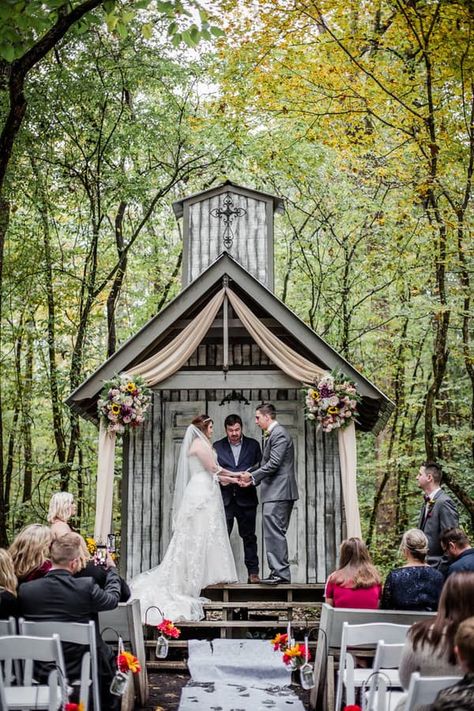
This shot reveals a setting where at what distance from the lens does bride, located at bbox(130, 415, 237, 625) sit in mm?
9336

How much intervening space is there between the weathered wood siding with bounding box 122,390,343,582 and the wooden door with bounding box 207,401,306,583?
0.01 metres

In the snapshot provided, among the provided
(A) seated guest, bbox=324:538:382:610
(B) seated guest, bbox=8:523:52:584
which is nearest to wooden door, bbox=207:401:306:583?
(A) seated guest, bbox=324:538:382:610

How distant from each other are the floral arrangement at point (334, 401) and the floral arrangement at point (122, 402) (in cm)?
207

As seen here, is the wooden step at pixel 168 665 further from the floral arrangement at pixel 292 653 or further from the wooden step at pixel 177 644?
the floral arrangement at pixel 292 653

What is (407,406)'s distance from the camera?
61.3 ft

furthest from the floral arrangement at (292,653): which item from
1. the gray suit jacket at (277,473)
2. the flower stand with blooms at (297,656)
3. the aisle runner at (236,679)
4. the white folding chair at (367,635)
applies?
the gray suit jacket at (277,473)

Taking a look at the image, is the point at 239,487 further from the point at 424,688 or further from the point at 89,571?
the point at 424,688

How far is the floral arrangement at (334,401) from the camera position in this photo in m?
9.73

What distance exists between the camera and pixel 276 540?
9.74 meters

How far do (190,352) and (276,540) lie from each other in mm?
2509

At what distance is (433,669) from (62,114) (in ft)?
47.3

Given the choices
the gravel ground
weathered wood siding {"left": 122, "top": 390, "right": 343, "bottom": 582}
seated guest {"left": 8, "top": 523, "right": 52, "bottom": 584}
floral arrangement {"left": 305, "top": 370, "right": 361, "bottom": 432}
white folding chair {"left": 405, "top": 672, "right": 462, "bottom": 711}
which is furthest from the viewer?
weathered wood siding {"left": 122, "top": 390, "right": 343, "bottom": 582}

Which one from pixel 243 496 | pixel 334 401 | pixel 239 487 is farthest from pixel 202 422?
pixel 334 401

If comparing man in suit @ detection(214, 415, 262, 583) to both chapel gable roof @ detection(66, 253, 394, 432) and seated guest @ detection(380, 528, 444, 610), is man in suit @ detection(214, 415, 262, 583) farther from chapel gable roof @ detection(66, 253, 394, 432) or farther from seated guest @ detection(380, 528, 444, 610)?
seated guest @ detection(380, 528, 444, 610)
